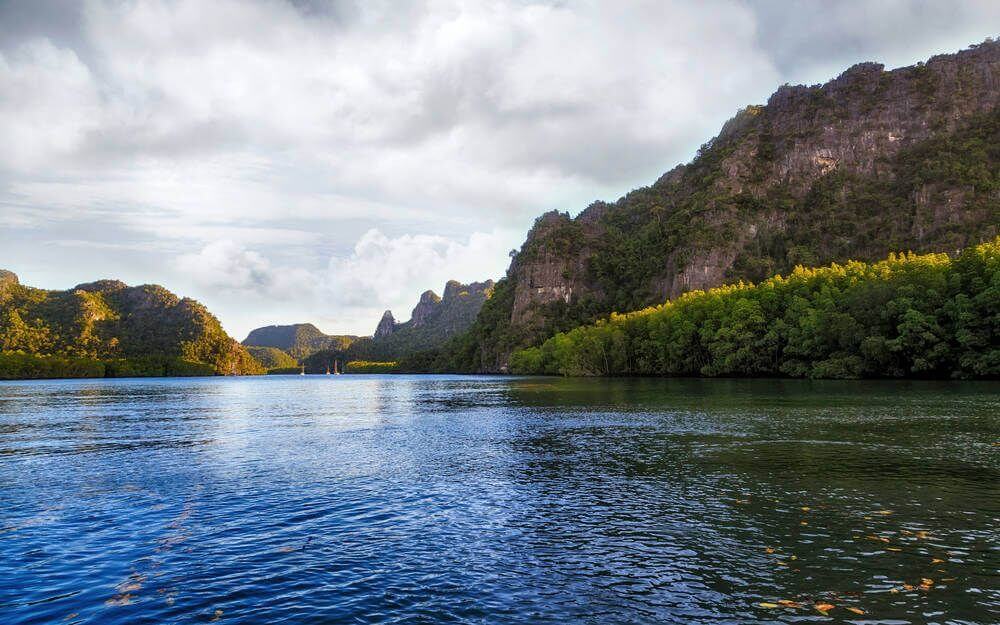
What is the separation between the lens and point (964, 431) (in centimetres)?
3684

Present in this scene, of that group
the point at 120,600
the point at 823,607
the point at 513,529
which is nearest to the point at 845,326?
the point at 513,529

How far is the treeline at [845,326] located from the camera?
9594 cm

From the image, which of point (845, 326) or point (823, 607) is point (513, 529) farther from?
point (845, 326)

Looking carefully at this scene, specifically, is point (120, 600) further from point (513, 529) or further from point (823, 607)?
point (823, 607)

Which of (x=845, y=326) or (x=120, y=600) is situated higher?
(x=845, y=326)

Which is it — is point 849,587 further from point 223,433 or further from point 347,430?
point 223,433

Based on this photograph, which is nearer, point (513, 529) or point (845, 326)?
point (513, 529)

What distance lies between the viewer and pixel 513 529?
59.6ft

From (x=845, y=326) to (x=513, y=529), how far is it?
112 metres

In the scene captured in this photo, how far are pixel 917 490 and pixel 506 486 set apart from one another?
50.2 feet

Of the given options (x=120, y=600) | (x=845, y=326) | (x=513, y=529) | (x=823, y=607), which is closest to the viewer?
(x=823, y=607)

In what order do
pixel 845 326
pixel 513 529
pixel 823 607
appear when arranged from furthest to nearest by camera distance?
pixel 845 326
pixel 513 529
pixel 823 607

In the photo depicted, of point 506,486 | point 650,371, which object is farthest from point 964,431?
point 650,371

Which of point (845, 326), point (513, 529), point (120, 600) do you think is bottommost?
point (513, 529)
